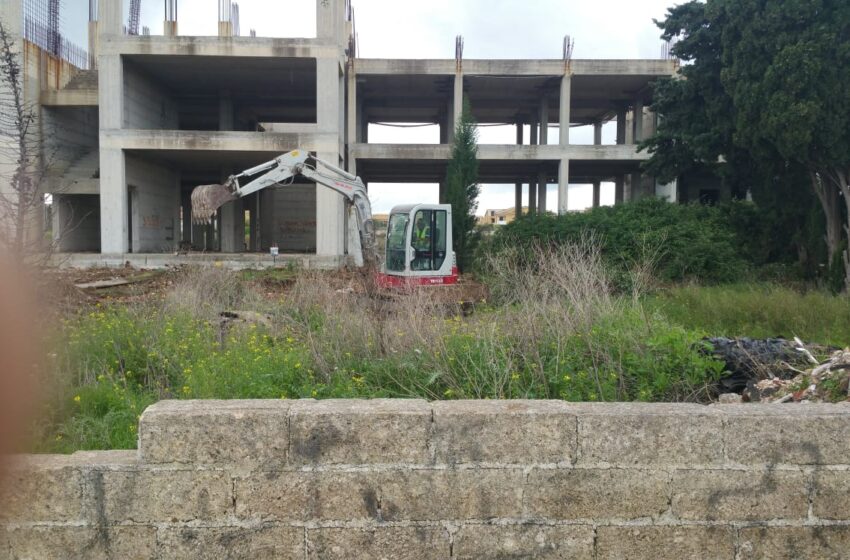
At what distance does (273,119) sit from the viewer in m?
35.4

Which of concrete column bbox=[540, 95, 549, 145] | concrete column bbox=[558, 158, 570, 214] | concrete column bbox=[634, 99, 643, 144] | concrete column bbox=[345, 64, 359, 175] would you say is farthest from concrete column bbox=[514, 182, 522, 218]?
concrete column bbox=[345, 64, 359, 175]

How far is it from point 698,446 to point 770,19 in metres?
17.3

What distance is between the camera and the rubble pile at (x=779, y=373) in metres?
4.19

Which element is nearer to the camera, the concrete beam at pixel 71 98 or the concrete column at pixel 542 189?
the concrete beam at pixel 71 98

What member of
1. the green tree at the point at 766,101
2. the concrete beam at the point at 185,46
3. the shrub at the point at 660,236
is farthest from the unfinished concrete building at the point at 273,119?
the shrub at the point at 660,236

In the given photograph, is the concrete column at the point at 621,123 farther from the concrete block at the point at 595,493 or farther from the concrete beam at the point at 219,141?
the concrete block at the point at 595,493

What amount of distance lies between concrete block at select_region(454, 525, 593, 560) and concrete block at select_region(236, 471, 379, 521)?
48cm

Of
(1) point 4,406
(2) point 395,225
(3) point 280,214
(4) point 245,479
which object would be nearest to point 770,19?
(2) point 395,225

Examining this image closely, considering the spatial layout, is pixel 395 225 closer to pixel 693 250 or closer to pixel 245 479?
pixel 693 250

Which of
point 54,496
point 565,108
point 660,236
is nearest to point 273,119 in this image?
point 565,108

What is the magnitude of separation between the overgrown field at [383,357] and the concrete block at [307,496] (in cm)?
127

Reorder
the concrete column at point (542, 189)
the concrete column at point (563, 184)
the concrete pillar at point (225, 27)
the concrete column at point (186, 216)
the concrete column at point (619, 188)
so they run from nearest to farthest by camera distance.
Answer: the concrete pillar at point (225, 27)
the concrete column at point (563, 184)
the concrete column at point (542, 189)
the concrete column at point (186, 216)
the concrete column at point (619, 188)

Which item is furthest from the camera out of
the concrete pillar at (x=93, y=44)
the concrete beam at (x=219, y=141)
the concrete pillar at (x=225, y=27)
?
the concrete pillar at (x=93, y=44)

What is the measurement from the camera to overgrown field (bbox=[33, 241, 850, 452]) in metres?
4.55
